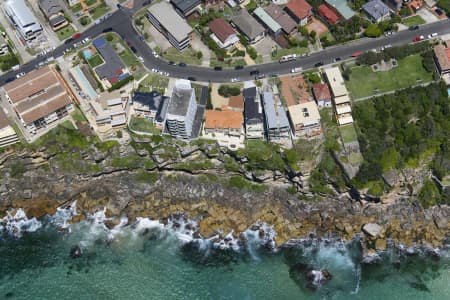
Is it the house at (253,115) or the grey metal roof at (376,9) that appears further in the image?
the grey metal roof at (376,9)

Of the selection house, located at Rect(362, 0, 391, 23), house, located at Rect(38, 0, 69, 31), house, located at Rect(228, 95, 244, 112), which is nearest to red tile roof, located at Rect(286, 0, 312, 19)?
house, located at Rect(362, 0, 391, 23)

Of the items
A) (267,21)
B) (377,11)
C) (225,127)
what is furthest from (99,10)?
(377,11)

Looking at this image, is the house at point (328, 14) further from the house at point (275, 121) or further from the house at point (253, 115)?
the house at point (275, 121)

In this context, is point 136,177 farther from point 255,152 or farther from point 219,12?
point 219,12

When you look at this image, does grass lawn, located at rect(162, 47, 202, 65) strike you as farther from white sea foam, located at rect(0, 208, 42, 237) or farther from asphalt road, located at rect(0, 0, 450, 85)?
white sea foam, located at rect(0, 208, 42, 237)

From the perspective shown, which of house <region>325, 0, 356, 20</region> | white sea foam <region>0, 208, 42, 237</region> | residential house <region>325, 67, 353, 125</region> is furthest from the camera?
house <region>325, 0, 356, 20</region>

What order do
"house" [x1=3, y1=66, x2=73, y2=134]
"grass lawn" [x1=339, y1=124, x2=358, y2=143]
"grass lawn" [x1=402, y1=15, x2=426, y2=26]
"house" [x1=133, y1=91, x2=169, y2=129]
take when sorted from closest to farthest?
"grass lawn" [x1=339, y1=124, x2=358, y2=143]
"house" [x1=3, y1=66, x2=73, y2=134]
"house" [x1=133, y1=91, x2=169, y2=129]
"grass lawn" [x1=402, y1=15, x2=426, y2=26]

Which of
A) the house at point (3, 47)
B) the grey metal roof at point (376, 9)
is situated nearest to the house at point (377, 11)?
the grey metal roof at point (376, 9)
